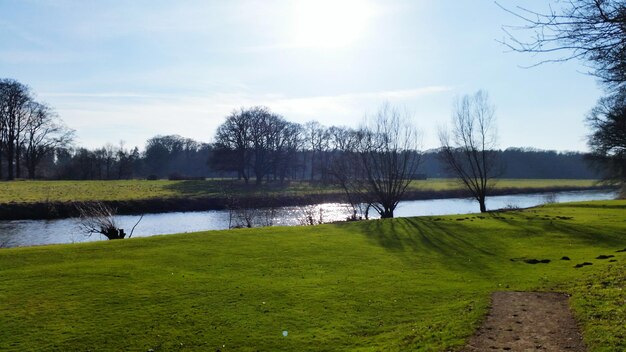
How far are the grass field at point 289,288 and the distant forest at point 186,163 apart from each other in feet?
109

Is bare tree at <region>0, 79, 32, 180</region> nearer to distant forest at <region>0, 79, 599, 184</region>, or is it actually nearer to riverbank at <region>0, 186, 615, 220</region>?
distant forest at <region>0, 79, 599, 184</region>

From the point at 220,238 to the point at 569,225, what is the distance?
659 inches

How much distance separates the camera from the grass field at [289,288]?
335 inches

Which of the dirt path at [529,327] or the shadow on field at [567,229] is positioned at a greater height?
the shadow on field at [567,229]

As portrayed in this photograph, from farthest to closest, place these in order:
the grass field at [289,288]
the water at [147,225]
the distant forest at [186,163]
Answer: the distant forest at [186,163]
the water at [147,225]
the grass field at [289,288]

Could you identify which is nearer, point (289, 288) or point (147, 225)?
point (289, 288)

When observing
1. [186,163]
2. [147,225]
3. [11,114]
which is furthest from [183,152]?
[147,225]

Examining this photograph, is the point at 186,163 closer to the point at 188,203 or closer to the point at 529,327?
the point at 188,203

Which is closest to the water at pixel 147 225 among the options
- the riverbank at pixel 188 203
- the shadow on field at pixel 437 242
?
the riverbank at pixel 188 203

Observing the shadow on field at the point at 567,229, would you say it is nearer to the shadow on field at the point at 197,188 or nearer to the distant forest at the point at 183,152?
the distant forest at the point at 183,152

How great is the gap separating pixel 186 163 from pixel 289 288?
4080 inches

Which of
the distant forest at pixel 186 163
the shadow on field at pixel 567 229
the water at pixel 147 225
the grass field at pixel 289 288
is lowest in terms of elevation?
the water at pixel 147 225

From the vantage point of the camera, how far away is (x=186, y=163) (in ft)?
365

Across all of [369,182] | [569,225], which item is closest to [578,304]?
[569,225]
